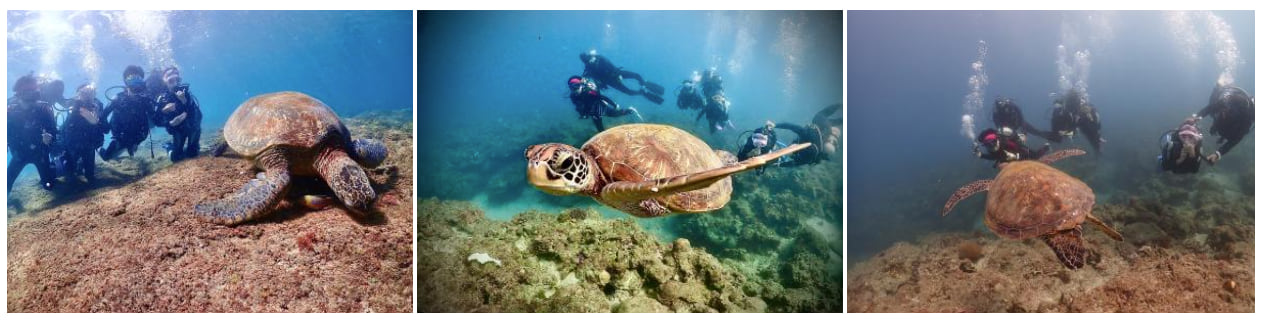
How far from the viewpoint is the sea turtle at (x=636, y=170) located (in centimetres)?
179

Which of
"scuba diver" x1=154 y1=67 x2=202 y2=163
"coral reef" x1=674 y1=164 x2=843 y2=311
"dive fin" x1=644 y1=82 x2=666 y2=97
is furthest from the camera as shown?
"dive fin" x1=644 y1=82 x2=666 y2=97

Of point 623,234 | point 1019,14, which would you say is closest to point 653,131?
point 623,234

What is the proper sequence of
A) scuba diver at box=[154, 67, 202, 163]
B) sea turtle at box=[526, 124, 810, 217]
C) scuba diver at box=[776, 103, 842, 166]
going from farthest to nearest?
scuba diver at box=[776, 103, 842, 166]
scuba diver at box=[154, 67, 202, 163]
sea turtle at box=[526, 124, 810, 217]

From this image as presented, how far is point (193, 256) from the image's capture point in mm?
2266

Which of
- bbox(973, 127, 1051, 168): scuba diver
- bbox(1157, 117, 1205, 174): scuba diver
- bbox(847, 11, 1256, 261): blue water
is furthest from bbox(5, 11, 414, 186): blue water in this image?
bbox(1157, 117, 1205, 174): scuba diver

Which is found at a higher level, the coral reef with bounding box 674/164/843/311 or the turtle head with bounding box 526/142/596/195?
the turtle head with bounding box 526/142/596/195

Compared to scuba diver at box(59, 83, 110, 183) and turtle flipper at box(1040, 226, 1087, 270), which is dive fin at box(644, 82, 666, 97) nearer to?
turtle flipper at box(1040, 226, 1087, 270)

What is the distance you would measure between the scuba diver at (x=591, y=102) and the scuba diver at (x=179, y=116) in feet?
8.98

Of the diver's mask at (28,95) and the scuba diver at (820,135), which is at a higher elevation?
the diver's mask at (28,95)

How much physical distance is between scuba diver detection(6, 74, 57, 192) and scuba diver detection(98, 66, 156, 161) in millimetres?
244

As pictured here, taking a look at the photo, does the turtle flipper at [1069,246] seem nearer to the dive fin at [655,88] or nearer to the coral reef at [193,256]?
the dive fin at [655,88]

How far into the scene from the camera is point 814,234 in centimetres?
347

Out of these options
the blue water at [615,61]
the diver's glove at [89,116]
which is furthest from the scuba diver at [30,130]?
the blue water at [615,61]

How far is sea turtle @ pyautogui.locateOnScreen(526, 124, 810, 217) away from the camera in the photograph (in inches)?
70.3
